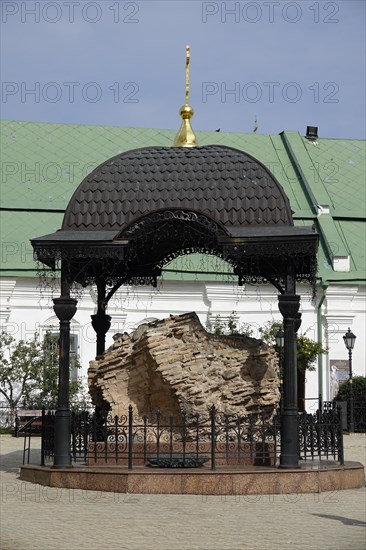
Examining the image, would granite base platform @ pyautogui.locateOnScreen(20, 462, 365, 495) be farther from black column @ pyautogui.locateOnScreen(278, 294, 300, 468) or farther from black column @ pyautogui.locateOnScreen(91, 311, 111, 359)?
black column @ pyautogui.locateOnScreen(91, 311, 111, 359)

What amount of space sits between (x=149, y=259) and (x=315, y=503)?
7018 mm

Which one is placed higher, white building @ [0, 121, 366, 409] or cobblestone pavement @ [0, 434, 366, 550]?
white building @ [0, 121, 366, 409]

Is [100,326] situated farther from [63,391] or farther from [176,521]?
[176,521]

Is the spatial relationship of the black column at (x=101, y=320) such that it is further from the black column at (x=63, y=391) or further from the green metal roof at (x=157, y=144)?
the green metal roof at (x=157, y=144)

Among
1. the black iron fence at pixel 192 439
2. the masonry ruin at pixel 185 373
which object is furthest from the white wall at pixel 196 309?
the black iron fence at pixel 192 439

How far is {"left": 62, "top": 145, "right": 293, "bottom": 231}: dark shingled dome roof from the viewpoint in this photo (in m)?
17.8

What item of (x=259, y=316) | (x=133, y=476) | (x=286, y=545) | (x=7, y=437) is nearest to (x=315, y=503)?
(x=133, y=476)

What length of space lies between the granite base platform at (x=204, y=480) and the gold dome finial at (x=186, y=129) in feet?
19.4

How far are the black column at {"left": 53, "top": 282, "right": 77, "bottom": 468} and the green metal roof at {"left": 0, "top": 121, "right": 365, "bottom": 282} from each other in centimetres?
2307

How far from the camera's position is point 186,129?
20.1 m

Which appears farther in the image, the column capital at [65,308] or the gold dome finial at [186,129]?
the gold dome finial at [186,129]

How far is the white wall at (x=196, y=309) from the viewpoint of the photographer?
41.4 m

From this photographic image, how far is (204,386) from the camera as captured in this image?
A: 18.1 meters

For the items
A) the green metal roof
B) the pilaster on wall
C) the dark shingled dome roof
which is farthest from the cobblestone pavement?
the pilaster on wall
